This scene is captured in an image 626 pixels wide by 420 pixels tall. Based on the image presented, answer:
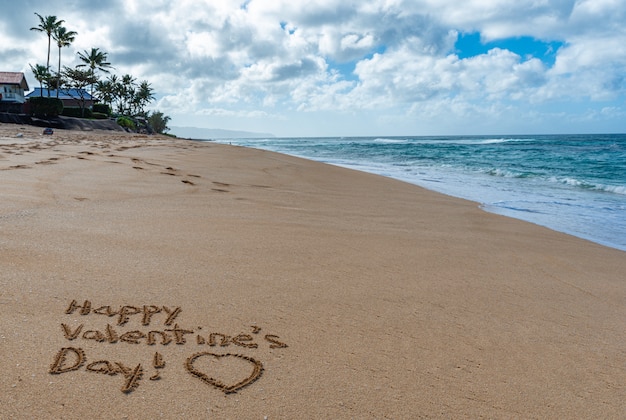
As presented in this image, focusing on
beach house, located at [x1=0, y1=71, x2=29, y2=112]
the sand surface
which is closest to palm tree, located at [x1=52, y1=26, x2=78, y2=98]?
beach house, located at [x1=0, y1=71, x2=29, y2=112]

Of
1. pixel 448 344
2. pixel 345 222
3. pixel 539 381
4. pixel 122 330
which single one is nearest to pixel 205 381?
pixel 122 330

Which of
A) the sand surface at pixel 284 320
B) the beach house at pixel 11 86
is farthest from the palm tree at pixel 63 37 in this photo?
the sand surface at pixel 284 320

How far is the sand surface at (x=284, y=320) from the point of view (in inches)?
65.7

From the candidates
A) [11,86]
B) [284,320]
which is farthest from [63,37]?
[284,320]

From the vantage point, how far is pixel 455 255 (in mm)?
3943

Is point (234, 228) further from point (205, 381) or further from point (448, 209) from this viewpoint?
point (448, 209)

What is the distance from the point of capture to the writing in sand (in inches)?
67.3

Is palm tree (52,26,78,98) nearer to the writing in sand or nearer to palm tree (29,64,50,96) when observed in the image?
palm tree (29,64,50,96)

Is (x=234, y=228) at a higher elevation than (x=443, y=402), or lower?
higher

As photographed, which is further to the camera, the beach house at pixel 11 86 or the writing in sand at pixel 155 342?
the beach house at pixel 11 86

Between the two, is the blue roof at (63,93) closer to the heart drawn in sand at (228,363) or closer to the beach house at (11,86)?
the beach house at (11,86)

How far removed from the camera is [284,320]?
7.47ft

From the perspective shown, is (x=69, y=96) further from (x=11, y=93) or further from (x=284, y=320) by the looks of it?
(x=284, y=320)

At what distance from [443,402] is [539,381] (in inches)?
21.3
